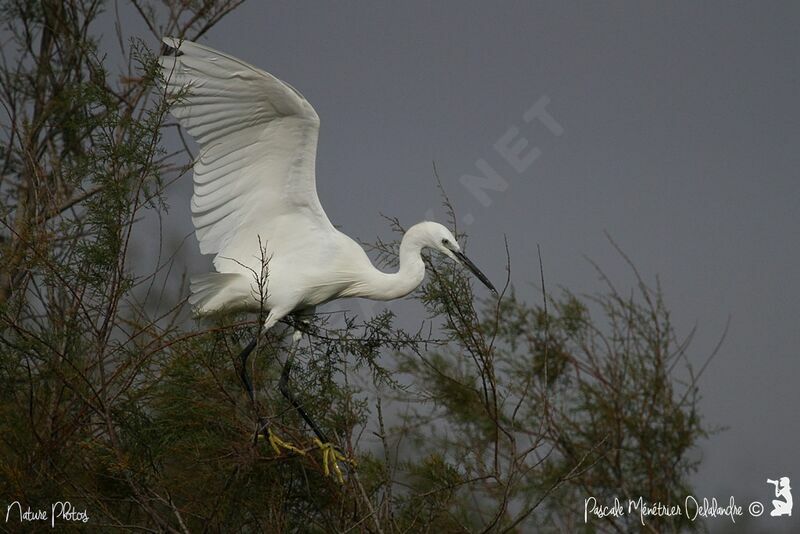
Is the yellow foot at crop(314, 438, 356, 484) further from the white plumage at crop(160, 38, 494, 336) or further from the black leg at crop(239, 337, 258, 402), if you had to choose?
the white plumage at crop(160, 38, 494, 336)

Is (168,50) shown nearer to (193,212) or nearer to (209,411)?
(193,212)

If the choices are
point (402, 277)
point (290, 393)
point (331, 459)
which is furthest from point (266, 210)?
point (331, 459)

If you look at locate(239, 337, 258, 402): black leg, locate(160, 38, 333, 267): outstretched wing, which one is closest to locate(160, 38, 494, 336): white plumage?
locate(160, 38, 333, 267): outstretched wing

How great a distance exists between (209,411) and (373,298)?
2.93ft

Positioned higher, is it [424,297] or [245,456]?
[424,297]

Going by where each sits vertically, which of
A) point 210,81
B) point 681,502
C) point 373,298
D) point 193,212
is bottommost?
point 681,502

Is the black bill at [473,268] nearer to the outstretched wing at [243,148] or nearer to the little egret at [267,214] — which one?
the little egret at [267,214]

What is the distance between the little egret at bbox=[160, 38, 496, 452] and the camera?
11.6 ft

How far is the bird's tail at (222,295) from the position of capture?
3.69 metres

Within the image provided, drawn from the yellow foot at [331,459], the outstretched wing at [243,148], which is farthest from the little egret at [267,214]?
the yellow foot at [331,459]

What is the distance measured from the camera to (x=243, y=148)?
370 centimetres

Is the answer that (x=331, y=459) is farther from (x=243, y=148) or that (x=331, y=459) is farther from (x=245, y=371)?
(x=243, y=148)

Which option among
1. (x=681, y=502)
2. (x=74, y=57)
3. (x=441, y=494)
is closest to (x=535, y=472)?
(x=681, y=502)

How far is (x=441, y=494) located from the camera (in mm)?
3129
